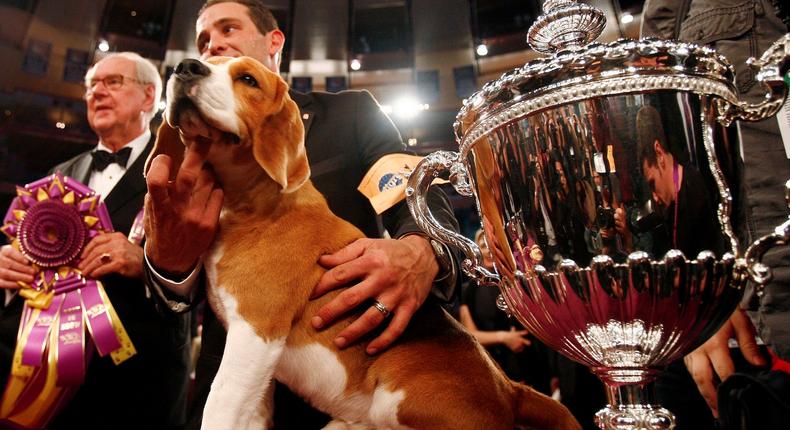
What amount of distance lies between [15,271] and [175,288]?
1.13 metres

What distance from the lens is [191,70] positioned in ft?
1.98

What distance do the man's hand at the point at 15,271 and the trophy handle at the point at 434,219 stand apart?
143 cm

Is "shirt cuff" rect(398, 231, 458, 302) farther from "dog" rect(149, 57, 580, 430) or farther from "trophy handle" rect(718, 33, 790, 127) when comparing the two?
"trophy handle" rect(718, 33, 790, 127)

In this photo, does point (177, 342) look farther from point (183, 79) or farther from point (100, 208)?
point (183, 79)

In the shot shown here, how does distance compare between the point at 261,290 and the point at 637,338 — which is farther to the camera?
the point at 261,290

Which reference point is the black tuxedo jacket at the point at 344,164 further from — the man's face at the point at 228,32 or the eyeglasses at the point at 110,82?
the eyeglasses at the point at 110,82

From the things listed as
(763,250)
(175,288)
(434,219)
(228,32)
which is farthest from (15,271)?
(763,250)

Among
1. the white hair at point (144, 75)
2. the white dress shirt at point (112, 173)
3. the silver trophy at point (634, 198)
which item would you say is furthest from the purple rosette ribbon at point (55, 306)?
the silver trophy at point (634, 198)

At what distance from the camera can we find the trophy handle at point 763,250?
41cm

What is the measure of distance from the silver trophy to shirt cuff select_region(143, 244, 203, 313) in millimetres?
476


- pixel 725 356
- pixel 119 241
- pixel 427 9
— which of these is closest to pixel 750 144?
pixel 725 356

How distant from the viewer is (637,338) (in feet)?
1.54

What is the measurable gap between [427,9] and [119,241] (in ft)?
8.33

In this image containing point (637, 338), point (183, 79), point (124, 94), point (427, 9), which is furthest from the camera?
point (427, 9)
